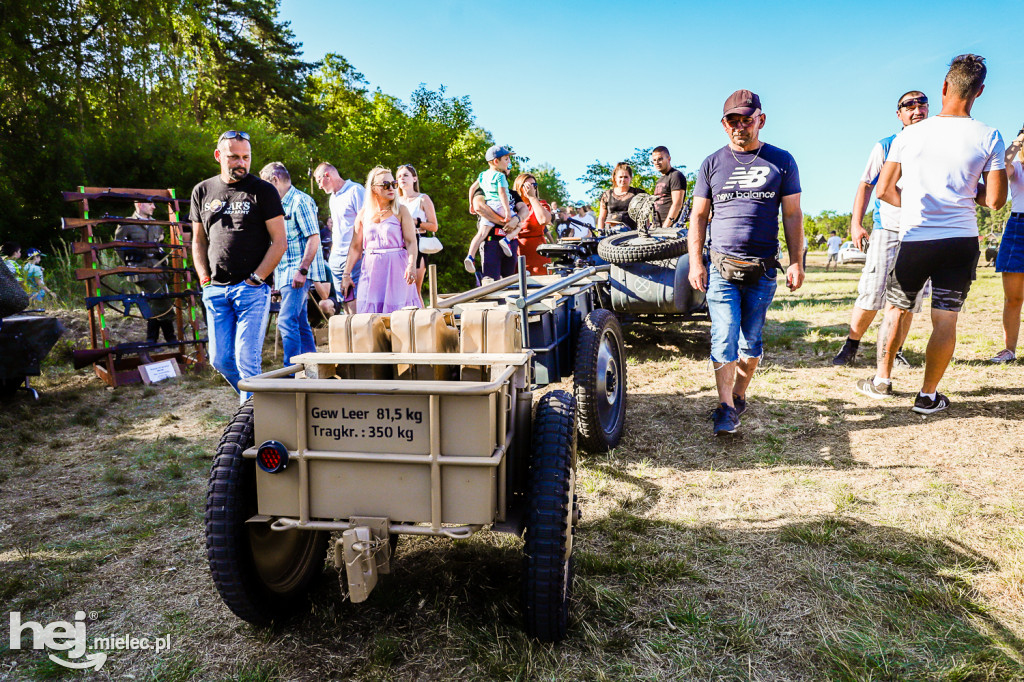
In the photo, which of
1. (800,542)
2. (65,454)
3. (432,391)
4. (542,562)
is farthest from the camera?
(65,454)

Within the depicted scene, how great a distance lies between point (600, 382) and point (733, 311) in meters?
0.96

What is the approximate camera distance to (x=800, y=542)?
8.54ft

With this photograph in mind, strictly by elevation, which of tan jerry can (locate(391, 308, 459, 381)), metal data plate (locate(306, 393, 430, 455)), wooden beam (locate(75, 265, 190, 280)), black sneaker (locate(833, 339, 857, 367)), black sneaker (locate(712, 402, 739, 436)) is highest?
wooden beam (locate(75, 265, 190, 280))

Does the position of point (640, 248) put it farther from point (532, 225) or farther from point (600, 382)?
point (600, 382)

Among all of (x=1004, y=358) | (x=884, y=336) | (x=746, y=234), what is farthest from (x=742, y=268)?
(x=1004, y=358)

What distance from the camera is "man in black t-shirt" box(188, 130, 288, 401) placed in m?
3.70

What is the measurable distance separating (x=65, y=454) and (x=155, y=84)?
15618 mm

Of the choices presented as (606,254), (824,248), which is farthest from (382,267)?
(824,248)

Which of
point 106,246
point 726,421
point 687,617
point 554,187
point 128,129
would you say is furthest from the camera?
point 554,187

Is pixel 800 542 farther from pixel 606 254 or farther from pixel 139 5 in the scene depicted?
pixel 139 5

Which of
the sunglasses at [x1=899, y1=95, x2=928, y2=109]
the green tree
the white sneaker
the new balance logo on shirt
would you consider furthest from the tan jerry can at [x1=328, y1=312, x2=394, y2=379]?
the green tree

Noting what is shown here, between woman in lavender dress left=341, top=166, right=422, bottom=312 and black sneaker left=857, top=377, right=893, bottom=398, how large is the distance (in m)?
3.60

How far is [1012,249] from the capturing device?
15.8 ft

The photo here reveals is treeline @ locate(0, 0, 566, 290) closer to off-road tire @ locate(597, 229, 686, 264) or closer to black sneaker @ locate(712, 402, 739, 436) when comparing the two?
off-road tire @ locate(597, 229, 686, 264)
